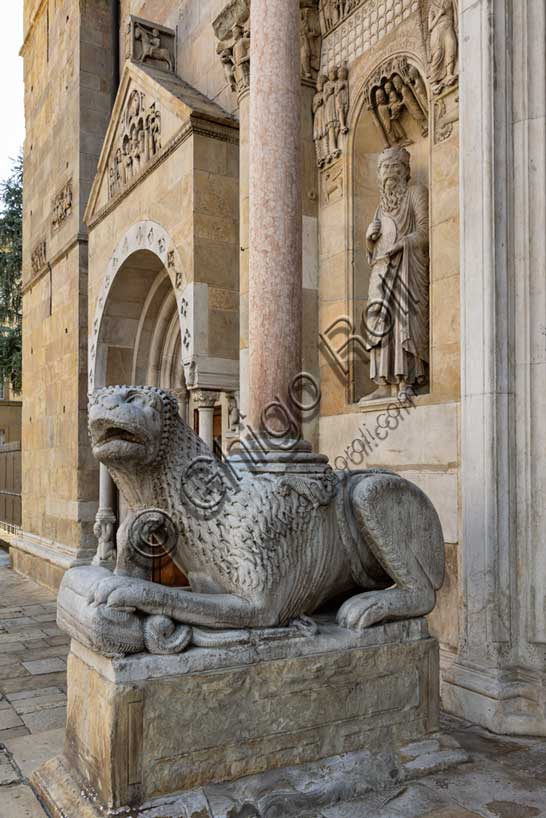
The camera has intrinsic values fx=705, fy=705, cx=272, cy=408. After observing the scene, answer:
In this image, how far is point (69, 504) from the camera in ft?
28.9

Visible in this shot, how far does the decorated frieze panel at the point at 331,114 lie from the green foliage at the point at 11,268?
52.2ft

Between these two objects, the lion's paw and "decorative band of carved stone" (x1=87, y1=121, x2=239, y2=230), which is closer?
the lion's paw

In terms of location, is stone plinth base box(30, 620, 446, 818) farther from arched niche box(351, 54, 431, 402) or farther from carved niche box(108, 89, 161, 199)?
carved niche box(108, 89, 161, 199)

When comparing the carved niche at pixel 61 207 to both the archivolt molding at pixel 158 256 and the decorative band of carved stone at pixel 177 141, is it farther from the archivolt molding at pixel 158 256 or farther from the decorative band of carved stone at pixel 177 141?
the decorative band of carved stone at pixel 177 141

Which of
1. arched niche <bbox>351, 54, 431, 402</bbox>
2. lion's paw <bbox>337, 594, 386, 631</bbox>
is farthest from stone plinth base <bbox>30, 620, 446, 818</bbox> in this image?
arched niche <bbox>351, 54, 431, 402</bbox>

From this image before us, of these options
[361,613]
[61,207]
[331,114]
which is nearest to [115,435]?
[361,613]

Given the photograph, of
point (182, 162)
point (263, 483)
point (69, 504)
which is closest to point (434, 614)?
point (263, 483)

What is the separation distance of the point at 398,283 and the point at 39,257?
7.62 meters

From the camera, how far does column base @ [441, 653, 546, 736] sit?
3293 mm

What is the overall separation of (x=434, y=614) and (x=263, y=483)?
184 cm

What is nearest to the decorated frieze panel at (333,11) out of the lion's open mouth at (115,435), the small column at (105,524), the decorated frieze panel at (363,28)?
the decorated frieze panel at (363,28)

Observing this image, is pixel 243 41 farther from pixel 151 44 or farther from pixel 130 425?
pixel 130 425

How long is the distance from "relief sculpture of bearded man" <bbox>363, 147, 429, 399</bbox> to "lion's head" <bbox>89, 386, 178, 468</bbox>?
2.29 metres

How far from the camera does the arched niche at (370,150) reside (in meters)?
4.91
